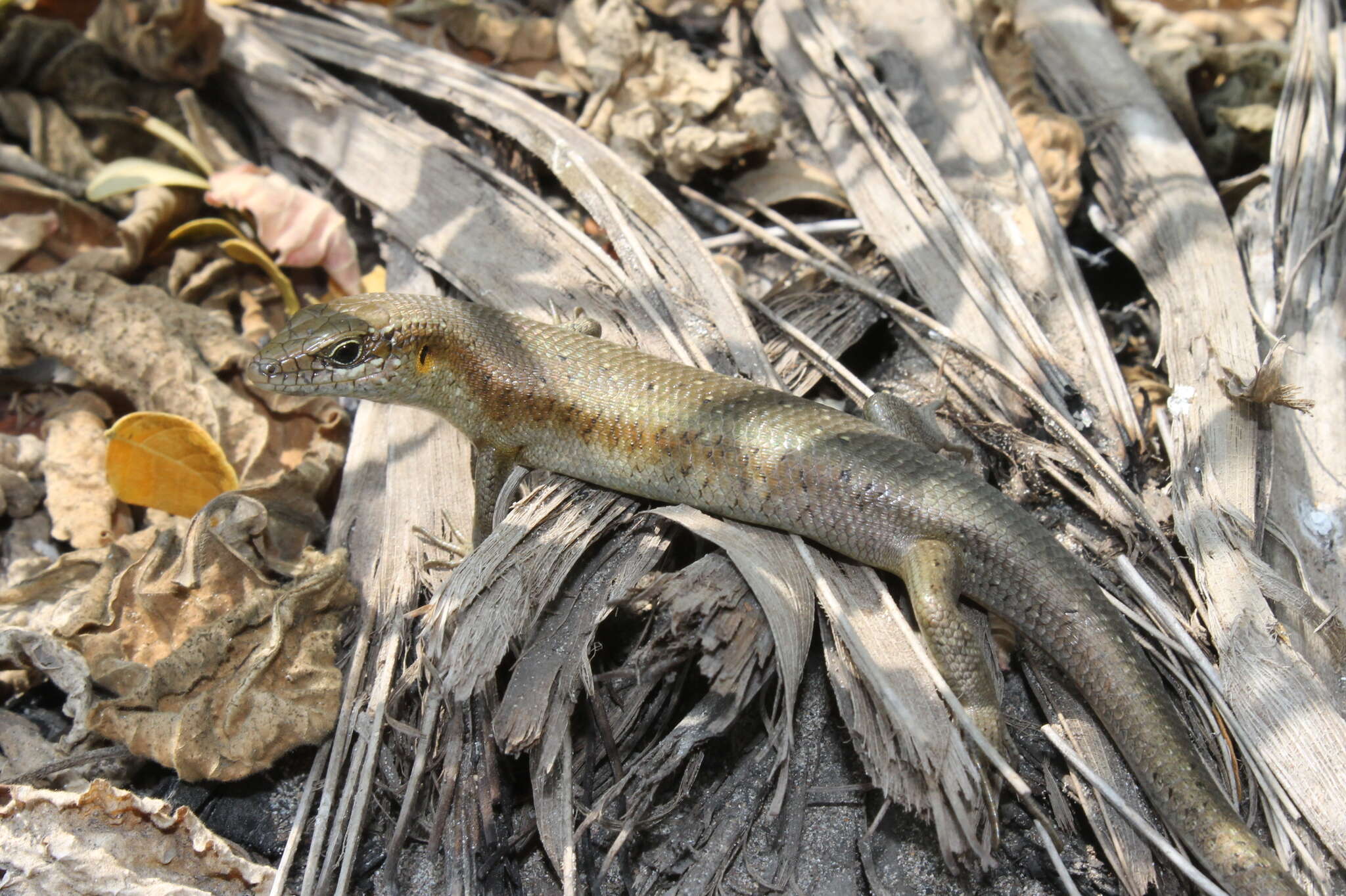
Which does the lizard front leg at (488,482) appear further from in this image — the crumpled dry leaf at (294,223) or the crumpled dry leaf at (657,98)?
the crumpled dry leaf at (657,98)

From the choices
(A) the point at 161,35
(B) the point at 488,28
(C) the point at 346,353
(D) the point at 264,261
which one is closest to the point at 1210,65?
(B) the point at 488,28

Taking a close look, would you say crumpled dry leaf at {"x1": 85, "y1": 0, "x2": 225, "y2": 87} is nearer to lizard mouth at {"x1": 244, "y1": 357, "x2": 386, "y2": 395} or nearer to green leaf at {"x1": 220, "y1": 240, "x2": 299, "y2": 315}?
green leaf at {"x1": 220, "y1": 240, "x2": 299, "y2": 315}

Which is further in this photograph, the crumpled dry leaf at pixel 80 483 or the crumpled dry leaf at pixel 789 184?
the crumpled dry leaf at pixel 789 184

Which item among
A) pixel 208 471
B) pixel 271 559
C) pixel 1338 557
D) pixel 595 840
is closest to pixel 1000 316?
pixel 1338 557

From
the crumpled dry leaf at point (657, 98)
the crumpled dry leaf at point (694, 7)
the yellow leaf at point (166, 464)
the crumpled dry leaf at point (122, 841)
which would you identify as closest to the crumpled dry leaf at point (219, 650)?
the crumpled dry leaf at point (122, 841)

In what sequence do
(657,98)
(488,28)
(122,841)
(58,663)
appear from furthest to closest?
(488,28), (657,98), (58,663), (122,841)

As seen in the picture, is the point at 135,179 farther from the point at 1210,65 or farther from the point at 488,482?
the point at 1210,65

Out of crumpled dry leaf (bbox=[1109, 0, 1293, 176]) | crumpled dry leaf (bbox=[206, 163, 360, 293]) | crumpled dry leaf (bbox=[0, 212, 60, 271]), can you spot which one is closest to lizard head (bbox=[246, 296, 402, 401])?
crumpled dry leaf (bbox=[206, 163, 360, 293])
